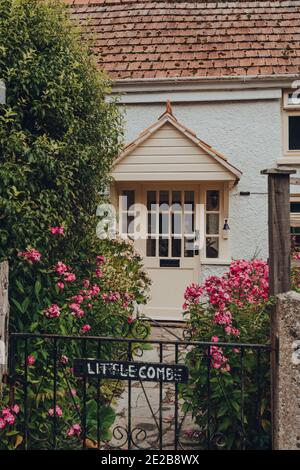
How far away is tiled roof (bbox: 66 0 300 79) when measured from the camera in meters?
9.23

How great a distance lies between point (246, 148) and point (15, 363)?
21.7 ft

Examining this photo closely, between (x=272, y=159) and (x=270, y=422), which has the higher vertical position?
(x=272, y=159)

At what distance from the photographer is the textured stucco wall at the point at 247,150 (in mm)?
9023

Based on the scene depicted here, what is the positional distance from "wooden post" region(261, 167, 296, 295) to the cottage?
5063mm

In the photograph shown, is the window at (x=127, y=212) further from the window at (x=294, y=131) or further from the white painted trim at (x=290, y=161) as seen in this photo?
the window at (x=294, y=131)

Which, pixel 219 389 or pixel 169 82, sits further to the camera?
pixel 169 82

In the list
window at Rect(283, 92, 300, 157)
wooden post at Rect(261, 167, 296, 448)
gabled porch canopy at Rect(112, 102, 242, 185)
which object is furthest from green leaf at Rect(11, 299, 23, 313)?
window at Rect(283, 92, 300, 157)

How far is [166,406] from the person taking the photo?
498cm

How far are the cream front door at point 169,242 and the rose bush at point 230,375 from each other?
16.8 feet

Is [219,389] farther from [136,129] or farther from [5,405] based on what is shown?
[136,129]

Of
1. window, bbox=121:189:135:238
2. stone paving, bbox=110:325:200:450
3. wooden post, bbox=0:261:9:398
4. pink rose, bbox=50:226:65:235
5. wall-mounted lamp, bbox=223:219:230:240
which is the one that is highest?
window, bbox=121:189:135:238

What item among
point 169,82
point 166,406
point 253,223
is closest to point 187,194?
point 253,223

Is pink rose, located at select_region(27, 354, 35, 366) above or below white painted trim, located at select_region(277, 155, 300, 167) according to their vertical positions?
below

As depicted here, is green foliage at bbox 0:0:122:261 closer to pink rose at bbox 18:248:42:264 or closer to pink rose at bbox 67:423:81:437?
pink rose at bbox 18:248:42:264
